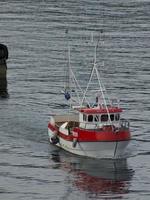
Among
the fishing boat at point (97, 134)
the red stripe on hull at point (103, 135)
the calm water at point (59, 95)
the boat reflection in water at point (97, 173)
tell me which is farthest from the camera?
the fishing boat at point (97, 134)

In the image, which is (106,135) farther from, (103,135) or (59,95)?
(59,95)

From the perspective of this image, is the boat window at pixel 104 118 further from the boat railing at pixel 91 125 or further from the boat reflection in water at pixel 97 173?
the boat reflection in water at pixel 97 173

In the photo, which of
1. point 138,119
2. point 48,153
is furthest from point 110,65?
point 48,153

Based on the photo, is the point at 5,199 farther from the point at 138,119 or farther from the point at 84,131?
the point at 138,119

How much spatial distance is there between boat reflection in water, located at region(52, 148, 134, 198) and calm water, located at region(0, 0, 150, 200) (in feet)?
0.24

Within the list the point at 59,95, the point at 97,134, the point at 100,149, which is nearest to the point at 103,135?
the point at 97,134

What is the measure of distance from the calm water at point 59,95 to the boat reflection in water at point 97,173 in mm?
74

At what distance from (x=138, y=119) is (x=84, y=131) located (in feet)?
55.5

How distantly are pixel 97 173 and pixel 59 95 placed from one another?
33.2 m

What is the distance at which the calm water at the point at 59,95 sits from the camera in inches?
2547

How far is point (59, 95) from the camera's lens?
10031cm

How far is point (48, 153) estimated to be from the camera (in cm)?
7438

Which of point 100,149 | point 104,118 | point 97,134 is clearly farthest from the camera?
point 104,118

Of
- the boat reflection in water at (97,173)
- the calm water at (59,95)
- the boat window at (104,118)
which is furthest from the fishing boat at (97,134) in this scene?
the calm water at (59,95)
